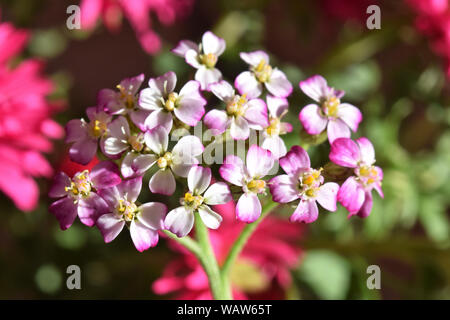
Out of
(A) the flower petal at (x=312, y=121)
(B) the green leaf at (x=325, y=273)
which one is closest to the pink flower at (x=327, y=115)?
(A) the flower petal at (x=312, y=121)

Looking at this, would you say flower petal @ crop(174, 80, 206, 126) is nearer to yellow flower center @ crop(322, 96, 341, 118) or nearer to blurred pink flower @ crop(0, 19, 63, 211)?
yellow flower center @ crop(322, 96, 341, 118)

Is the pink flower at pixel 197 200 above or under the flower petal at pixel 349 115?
under

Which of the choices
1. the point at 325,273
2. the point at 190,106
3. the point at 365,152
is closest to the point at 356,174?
the point at 365,152

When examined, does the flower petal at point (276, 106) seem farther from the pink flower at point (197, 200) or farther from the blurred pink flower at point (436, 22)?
the blurred pink flower at point (436, 22)

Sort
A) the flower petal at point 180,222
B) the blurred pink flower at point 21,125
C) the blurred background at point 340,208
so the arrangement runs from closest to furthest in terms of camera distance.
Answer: the flower petal at point 180,222 < the blurred pink flower at point 21,125 < the blurred background at point 340,208

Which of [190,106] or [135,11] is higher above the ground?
[135,11]

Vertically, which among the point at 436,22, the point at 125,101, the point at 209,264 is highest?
the point at 436,22

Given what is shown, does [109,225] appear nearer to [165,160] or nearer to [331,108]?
[165,160]

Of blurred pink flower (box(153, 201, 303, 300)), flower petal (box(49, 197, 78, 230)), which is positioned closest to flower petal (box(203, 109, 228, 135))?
flower petal (box(49, 197, 78, 230))
